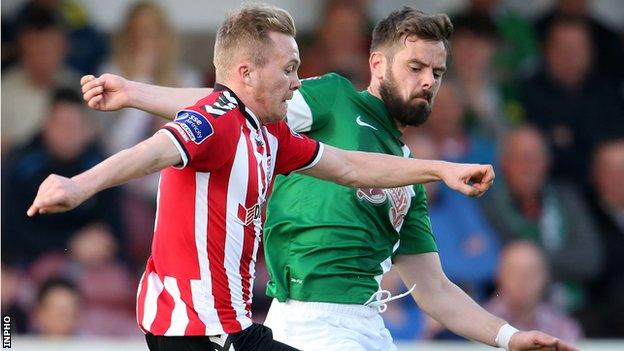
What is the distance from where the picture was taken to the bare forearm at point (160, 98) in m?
4.85

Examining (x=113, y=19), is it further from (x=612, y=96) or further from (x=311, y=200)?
(x=311, y=200)

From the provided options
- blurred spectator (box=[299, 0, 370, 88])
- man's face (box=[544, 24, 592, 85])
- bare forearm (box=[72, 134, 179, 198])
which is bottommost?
man's face (box=[544, 24, 592, 85])

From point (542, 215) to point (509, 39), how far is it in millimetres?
1663

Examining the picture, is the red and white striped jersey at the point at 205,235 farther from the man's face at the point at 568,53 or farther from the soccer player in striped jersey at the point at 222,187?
the man's face at the point at 568,53

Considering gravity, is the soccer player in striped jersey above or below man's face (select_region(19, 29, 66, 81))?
above

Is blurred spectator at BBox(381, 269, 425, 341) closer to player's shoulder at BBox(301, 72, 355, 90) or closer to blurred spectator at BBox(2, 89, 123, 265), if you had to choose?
blurred spectator at BBox(2, 89, 123, 265)

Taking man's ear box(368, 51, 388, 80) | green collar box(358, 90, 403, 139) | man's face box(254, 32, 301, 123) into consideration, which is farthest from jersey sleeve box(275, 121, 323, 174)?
man's ear box(368, 51, 388, 80)

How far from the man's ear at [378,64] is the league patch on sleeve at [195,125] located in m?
1.71

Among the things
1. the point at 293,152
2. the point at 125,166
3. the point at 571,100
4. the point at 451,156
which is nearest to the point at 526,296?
the point at 451,156

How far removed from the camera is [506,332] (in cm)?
569

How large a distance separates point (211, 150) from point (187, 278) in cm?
47

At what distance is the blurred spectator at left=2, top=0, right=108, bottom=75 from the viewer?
33.3 feet

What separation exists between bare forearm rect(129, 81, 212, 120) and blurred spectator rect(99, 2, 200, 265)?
4.90 m

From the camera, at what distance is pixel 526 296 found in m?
10.1
